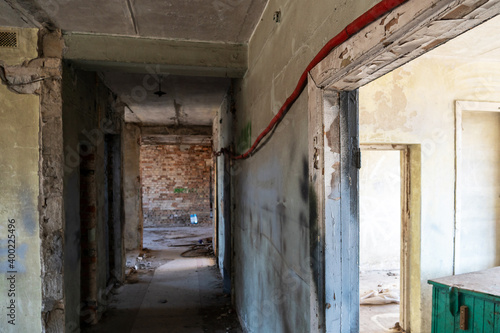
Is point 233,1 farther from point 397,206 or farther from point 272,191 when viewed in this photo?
point 397,206

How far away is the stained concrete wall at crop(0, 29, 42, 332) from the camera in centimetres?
265

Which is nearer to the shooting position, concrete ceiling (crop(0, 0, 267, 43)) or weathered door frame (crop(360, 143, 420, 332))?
concrete ceiling (crop(0, 0, 267, 43))

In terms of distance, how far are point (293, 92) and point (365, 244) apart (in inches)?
182

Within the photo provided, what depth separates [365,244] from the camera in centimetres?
562

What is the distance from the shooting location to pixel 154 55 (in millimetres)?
2924

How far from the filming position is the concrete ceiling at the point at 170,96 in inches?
173

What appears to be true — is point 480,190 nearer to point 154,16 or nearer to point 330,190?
point 330,190

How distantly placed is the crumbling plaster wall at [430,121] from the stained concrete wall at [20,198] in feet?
9.91

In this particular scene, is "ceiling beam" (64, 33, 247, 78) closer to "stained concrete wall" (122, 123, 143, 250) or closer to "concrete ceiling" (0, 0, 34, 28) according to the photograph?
"concrete ceiling" (0, 0, 34, 28)

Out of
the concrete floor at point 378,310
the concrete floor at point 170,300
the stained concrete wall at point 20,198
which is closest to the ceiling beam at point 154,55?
the stained concrete wall at point 20,198

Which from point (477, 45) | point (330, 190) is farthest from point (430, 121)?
point (330, 190)

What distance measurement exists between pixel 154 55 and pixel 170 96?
2.51 meters

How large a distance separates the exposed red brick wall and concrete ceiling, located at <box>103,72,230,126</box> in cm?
336

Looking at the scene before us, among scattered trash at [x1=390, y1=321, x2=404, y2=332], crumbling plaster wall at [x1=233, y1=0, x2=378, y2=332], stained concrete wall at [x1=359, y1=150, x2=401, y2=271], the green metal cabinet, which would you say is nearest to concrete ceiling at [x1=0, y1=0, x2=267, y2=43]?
crumbling plaster wall at [x1=233, y1=0, x2=378, y2=332]
